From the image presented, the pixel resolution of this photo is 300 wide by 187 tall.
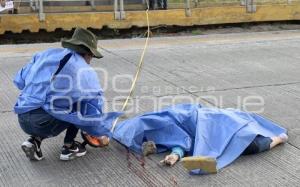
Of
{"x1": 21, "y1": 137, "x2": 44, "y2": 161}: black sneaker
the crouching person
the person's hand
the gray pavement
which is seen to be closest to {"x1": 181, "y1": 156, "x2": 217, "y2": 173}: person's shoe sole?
the gray pavement

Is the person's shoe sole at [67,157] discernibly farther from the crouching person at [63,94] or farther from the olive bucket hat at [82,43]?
the olive bucket hat at [82,43]

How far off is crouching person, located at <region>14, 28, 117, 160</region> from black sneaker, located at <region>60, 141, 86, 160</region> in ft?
0.61

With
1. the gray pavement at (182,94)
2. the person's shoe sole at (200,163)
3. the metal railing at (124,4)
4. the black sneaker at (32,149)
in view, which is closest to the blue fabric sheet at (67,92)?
the black sneaker at (32,149)

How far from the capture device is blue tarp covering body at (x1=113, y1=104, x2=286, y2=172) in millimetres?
4520

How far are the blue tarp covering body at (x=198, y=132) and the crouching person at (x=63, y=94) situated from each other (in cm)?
40

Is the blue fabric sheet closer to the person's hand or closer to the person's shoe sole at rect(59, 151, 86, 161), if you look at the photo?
the person's shoe sole at rect(59, 151, 86, 161)

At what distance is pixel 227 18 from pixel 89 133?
968 centimetres

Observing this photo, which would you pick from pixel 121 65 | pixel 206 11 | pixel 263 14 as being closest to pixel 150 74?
pixel 121 65

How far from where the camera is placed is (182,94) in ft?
22.1

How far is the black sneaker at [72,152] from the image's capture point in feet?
15.0

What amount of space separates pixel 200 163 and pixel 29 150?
1.37m

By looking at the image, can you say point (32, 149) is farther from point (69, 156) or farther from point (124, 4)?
point (124, 4)

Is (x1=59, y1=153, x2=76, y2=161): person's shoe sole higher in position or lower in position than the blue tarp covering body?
lower

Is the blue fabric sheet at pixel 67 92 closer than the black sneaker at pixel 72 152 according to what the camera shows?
Yes
